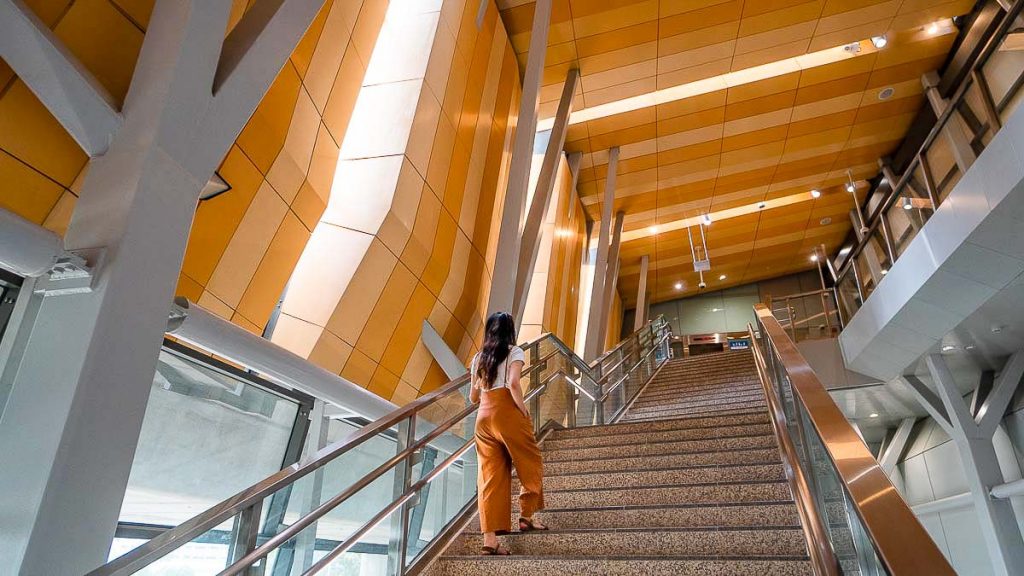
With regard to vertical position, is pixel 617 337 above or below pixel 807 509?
above

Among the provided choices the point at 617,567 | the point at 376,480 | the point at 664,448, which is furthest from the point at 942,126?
the point at 376,480

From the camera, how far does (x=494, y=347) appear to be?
3754 millimetres

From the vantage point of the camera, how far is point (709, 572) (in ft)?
9.44

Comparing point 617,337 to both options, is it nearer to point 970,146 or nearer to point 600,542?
point 970,146

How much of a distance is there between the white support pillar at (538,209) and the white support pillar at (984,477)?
19.9 feet

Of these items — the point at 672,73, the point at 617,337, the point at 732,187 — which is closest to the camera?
the point at 672,73

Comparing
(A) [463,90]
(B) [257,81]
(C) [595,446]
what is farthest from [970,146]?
(B) [257,81]

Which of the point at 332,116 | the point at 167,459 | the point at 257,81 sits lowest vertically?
the point at 167,459

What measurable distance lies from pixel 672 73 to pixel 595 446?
304 inches

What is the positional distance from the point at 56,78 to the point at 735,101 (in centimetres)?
1159

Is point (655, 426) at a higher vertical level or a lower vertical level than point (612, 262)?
lower

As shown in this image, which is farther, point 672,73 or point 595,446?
point 672,73

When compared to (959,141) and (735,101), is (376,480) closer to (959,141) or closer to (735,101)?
(959,141)

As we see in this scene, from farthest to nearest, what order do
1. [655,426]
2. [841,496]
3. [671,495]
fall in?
[655,426] < [671,495] < [841,496]
